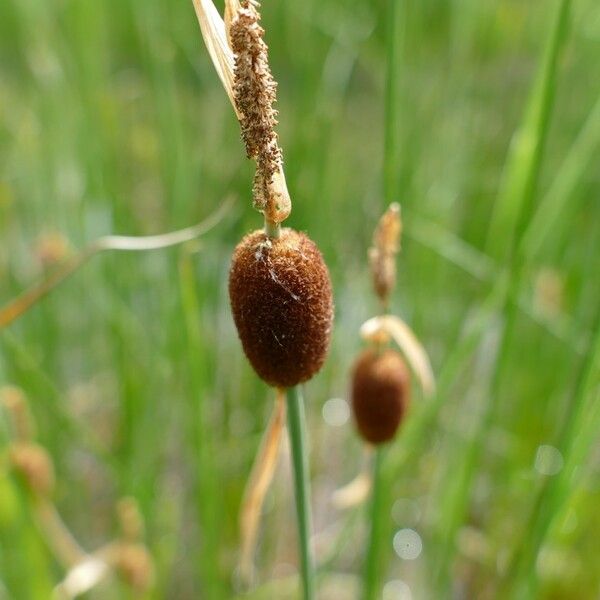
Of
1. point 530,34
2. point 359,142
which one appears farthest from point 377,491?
point 359,142

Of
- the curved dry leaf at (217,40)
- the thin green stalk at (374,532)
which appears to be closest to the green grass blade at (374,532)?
the thin green stalk at (374,532)

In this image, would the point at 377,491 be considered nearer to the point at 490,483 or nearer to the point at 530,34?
the point at 490,483

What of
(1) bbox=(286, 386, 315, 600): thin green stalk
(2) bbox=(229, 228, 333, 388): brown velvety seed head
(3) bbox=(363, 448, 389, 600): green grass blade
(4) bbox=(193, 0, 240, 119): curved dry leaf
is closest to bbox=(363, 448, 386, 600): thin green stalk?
(3) bbox=(363, 448, 389, 600): green grass blade

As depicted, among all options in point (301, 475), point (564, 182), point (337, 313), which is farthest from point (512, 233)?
point (301, 475)

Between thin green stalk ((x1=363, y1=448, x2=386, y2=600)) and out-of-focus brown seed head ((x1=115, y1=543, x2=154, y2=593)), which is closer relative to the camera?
thin green stalk ((x1=363, y1=448, x2=386, y2=600))

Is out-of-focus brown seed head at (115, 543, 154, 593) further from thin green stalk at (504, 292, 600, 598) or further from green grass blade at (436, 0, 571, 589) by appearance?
thin green stalk at (504, 292, 600, 598)

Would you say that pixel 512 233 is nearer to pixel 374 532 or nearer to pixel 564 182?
pixel 564 182

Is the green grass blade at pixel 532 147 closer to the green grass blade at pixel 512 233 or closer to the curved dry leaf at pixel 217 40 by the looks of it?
the green grass blade at pixel 512 233
